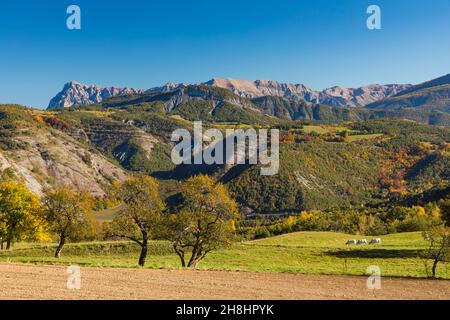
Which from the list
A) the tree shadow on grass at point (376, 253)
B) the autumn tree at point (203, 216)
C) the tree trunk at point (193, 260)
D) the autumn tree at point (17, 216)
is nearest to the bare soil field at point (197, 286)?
the tree trunk at point (193, 260)

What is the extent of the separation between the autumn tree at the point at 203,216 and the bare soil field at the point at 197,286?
31.3 feet

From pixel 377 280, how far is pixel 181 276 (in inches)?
676

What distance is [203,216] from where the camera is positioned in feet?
162

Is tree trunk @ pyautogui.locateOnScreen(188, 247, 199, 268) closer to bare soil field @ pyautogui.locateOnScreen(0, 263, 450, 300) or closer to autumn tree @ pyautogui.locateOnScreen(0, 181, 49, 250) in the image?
bare soil field @ pyautogui.locateOnScreen(0, 263, 450, 300)

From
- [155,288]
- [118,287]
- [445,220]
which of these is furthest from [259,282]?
[445,220]

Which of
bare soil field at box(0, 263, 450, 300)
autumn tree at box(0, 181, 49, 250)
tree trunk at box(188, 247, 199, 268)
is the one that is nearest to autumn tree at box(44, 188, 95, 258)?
autumn tree at box(0, 181, 49, 250)

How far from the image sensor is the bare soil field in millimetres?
25250

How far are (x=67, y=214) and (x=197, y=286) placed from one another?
119 ft

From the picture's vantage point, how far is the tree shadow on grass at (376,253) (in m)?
72.2

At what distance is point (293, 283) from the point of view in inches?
1324

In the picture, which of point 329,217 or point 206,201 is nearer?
point 206,201

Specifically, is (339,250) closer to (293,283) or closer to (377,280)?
(377,280)

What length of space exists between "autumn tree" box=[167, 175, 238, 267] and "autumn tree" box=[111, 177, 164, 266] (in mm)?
2419

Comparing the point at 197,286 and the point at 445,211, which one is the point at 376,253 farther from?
the point at 197,286
